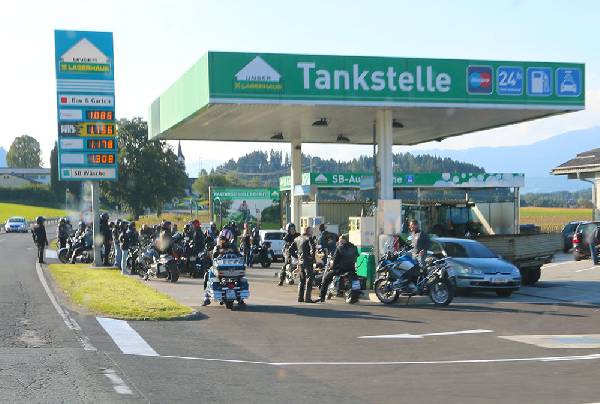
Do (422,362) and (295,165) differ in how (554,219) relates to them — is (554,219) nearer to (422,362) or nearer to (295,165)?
(295,165)

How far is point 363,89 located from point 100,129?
1267 cm

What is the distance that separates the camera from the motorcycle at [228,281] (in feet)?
56.6

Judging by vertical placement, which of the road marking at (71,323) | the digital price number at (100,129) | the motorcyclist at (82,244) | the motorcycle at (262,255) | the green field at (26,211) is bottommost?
the road marking at (71,323)

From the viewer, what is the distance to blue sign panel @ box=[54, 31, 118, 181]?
2902 centimetres

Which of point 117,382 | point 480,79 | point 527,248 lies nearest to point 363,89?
point 480,79

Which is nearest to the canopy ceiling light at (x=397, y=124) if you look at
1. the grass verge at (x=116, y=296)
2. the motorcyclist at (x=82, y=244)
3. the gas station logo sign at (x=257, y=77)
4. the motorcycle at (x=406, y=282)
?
the gas station logo sign at (x=257, y=77)

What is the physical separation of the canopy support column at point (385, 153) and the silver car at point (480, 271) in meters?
2.85

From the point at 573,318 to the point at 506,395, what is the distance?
7780 mm

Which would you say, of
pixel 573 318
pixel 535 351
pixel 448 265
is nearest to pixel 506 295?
pixel 448 265

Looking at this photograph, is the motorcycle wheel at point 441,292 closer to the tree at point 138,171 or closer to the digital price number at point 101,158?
the digital price number at point 101,158

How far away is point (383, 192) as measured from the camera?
22781mm

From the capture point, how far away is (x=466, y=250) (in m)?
20.6

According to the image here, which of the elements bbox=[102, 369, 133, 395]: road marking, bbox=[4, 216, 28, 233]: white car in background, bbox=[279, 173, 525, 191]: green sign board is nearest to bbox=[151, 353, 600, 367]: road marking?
bbox=[102, 369, 133, 395]: road marking

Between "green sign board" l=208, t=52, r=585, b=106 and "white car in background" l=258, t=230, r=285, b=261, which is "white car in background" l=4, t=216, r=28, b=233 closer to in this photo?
"white car in background" l=258, t=230, r=285, b=261
